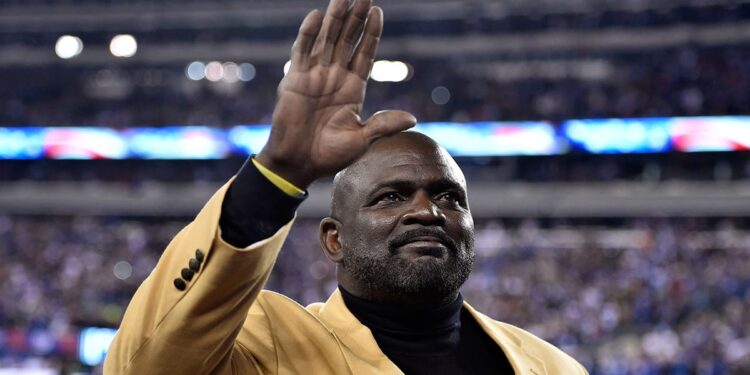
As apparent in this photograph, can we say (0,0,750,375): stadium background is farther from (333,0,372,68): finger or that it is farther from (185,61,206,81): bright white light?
(333,0,372,68): finger

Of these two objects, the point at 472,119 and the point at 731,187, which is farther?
the point at 472,119

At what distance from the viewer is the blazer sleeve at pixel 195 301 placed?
174cm

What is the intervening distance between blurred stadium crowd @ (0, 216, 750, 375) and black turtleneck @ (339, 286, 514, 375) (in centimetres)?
1133

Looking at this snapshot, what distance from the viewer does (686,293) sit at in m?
17.2

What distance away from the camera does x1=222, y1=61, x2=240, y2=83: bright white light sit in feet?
106

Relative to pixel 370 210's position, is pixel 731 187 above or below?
below

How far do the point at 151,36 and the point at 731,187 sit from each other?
757 inches

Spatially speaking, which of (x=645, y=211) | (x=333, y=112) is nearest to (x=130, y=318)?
(x=333, y=112)

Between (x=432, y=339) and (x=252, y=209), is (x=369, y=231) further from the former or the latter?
(x=252, y=209)

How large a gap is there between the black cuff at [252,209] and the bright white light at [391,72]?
29027mm

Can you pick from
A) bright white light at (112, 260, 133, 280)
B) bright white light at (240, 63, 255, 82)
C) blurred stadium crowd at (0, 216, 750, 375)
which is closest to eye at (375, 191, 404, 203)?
blurred stadium crowd at (0, 216, 750, 375)

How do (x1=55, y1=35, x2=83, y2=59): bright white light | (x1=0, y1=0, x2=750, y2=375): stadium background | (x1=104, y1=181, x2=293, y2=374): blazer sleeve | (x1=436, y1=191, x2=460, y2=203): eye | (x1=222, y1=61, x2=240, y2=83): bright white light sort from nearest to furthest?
(x1=104, y1=181, x2=293, y2=374): blazer sleeve → (x1=436, y1=191, x2=460, y2=203): eye → (x1=0, y1=0, x2=750, y2=375): stadium background → (x1=222, y1=61, x2=240, y2=83): bright white light → (x1=55, y1=35, x2=83, y2=59): bright white light

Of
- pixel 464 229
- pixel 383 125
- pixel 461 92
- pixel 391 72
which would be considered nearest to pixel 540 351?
pixel 464 229

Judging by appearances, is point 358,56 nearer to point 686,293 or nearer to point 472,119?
point 686,293
